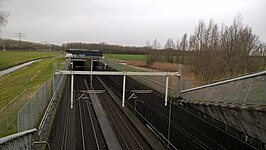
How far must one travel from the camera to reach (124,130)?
1548cm

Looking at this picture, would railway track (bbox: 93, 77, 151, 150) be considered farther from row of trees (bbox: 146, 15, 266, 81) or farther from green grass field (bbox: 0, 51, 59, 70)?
green grass field (bbox: 0, 51, 59, 70)

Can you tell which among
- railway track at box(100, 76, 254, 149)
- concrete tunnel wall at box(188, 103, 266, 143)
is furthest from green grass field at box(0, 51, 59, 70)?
concrete tunnel wall at box(188, 103, 266, 143)

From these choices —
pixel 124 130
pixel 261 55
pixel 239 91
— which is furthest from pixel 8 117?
pixel 261 55

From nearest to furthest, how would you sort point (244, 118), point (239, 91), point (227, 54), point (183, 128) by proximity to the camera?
point (244, 118)
point (239, 91)
point (183, 128)
point (227, 54)

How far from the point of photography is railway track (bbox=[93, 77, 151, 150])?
42.7 ft

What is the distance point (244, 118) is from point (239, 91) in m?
1.06

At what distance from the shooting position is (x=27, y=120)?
376 inches

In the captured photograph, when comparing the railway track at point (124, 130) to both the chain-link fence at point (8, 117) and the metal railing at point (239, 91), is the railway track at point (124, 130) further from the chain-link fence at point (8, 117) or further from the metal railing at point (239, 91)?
the chain-link fence at point (8, 117)

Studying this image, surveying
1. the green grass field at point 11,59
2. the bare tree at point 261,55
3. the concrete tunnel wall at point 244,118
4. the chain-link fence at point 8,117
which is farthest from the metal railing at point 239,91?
the green grass field at point 11,59

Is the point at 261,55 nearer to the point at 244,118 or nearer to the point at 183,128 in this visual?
the point at 183,128

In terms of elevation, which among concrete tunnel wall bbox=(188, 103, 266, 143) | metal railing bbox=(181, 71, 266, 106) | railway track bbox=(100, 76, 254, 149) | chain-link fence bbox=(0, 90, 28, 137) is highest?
metal railing bbox=(181, 71, 266, 106)

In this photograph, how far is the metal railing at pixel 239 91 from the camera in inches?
323

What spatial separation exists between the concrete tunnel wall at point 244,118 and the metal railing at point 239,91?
0.98ft

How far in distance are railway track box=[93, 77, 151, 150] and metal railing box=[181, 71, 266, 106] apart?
4.04 metres
